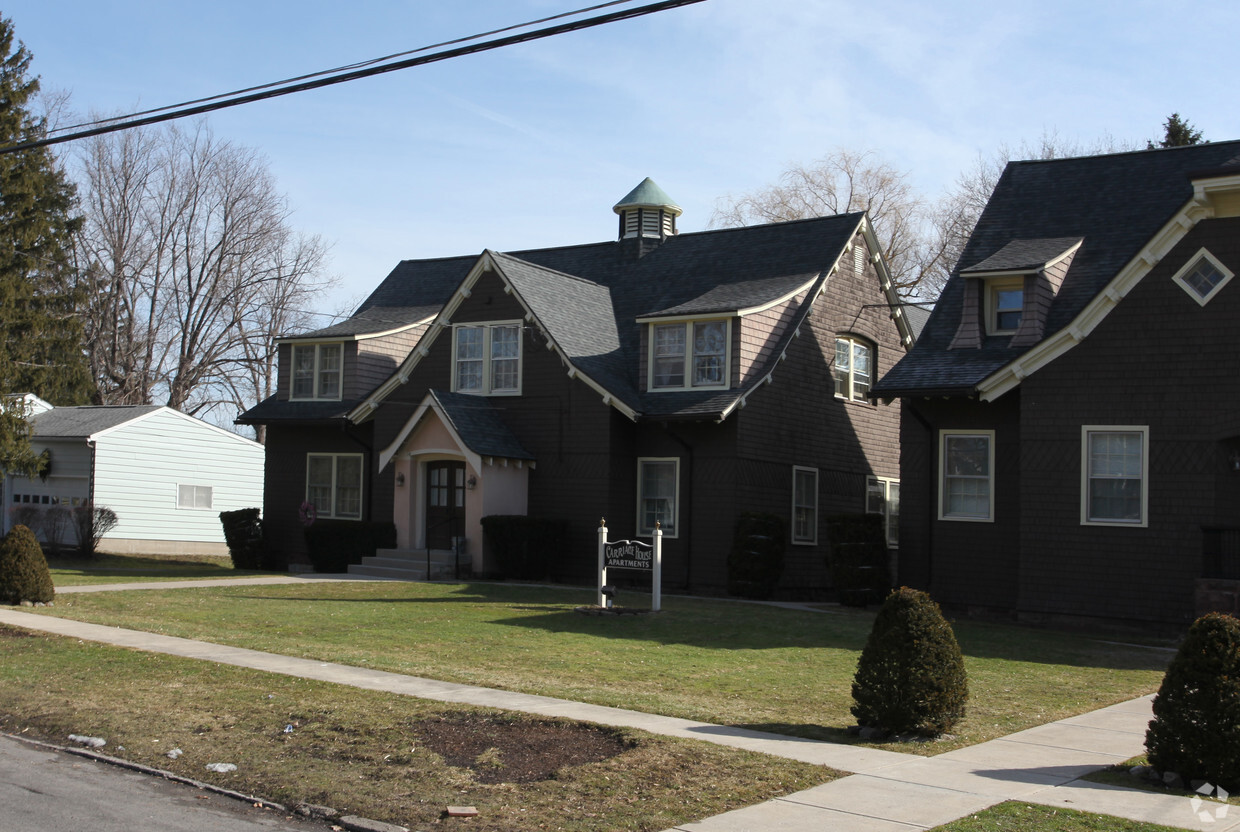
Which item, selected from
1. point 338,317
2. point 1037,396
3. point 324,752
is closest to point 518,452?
point 1037,396

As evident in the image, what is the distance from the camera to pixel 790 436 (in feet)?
85.9

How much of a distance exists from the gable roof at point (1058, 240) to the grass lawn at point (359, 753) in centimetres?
1281

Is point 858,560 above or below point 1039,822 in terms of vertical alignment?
above

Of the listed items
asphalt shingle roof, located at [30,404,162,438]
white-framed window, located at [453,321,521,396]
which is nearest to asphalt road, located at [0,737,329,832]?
white-framed window, located at [453,321,521,396]

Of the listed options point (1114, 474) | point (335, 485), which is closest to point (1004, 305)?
point (1114, 474)

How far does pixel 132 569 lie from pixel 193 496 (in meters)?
12.4

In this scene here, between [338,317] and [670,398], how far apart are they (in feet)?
90.7

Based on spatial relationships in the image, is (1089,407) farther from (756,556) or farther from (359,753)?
(359,753)

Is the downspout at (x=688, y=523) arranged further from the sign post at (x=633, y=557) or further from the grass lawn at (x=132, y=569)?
the grass lawn at (x=132, y=569)

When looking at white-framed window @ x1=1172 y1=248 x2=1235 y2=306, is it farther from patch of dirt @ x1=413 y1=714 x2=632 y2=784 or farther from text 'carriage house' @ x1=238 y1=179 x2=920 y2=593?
patch of dirt @ x1=413 y1=714 x2=632 y2=784

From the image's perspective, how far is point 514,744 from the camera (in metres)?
9.59

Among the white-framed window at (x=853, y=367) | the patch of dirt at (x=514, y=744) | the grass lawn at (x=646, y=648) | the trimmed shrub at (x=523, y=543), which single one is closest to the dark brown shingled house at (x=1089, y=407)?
the grass lawn at (x=646, y=648)

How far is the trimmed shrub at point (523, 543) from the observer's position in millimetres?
24859

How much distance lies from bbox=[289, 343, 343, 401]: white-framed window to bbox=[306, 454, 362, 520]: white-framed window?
159 centimetres
